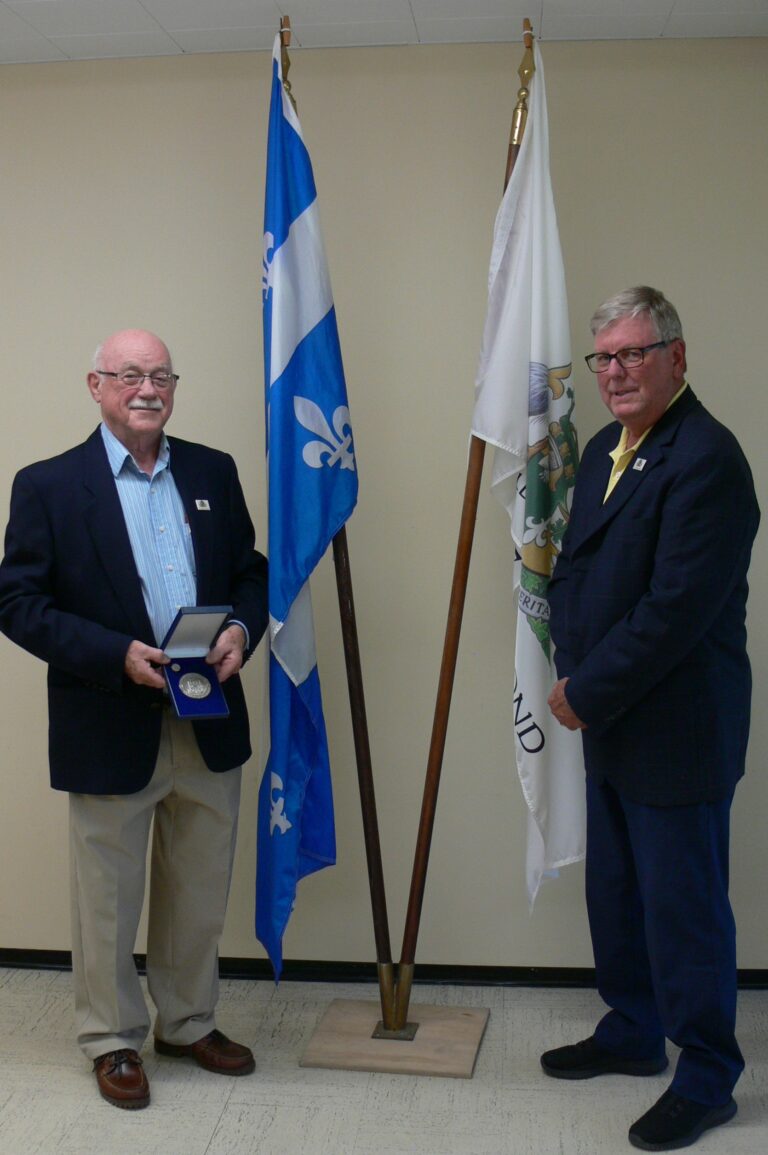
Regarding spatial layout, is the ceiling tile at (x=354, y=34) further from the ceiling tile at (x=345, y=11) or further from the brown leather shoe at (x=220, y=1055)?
the brown leather shoe at (x=220, y=1055)

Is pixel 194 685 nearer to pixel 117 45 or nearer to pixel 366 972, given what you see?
pixel 366 972

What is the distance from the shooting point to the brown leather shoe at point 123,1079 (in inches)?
105

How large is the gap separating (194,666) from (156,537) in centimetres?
31

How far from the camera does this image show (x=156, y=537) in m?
2.72

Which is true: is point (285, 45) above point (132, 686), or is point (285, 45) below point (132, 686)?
above

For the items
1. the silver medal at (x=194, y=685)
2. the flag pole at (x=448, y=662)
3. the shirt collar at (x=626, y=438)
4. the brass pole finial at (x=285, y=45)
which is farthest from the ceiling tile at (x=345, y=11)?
the silver medal at (x=194, y=685)

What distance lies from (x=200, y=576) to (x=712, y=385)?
1.44 metres

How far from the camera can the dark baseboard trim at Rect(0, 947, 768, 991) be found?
11.0ft

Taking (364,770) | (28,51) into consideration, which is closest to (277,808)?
(364,770)

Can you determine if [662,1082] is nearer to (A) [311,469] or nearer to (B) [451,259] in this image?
(A) [311,469]

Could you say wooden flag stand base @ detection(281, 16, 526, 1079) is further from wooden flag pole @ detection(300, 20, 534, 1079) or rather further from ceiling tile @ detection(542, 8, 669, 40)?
ceiling tile @ detection(542, 8, 669, 40)

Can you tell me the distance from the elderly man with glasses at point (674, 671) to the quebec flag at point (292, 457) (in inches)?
26.4

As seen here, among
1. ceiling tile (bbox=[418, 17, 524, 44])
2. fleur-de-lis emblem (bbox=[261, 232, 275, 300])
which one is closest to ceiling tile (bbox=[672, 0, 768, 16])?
ceiling tile (bbox=[418, 17, 524, 44])

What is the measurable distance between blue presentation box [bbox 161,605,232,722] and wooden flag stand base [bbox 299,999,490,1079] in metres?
0.90
